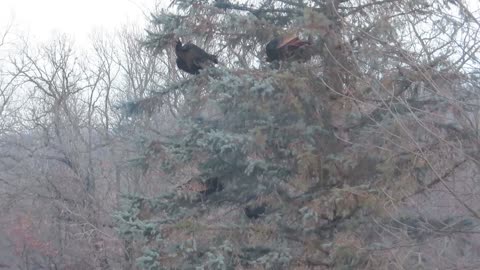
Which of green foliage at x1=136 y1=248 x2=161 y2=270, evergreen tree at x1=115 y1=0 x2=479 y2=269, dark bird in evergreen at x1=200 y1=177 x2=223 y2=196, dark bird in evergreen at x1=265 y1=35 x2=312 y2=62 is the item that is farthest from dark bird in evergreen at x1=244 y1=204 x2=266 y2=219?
dark bird in evergreen at x1=265 y1=35 x2=312 y2=62

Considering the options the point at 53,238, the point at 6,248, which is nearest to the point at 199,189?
the point at 53,238

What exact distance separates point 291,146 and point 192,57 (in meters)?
1.76

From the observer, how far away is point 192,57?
10.6 metres

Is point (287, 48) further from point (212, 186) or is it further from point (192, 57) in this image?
point (212, 186)

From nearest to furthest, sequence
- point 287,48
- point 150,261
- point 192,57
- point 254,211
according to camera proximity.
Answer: point 150,261 → point 287,48 → point 192,57 → point 254,211

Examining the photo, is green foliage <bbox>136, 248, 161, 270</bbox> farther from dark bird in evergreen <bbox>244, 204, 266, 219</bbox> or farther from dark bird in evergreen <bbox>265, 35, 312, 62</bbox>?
dark bird in evergreen <bbox>265, 35, 312, 62</bbox>

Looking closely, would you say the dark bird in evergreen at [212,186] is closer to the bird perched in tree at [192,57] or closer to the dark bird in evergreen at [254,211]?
the dark bird in evergreen at [254,211]

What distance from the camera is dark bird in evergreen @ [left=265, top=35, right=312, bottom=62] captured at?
10141 millimetres

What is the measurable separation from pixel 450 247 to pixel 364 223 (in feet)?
3.48

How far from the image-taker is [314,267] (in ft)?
33.6

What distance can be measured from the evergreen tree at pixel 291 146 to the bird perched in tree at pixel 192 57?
0.57 feet

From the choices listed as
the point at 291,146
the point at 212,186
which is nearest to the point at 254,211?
the point at 212,186

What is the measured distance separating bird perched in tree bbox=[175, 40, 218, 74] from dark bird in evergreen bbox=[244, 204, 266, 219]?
1916mm

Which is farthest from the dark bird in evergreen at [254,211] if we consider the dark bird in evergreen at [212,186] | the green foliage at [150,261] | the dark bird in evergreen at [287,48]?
the dark bird in evergreen at [287,48]
